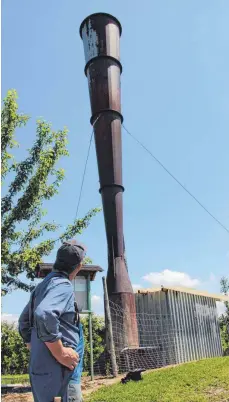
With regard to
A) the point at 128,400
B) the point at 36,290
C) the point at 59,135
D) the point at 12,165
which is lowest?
the point at 128,400

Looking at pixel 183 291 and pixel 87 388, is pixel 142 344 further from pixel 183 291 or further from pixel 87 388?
pixel 87 388

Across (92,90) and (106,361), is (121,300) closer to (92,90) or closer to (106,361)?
(106,361)

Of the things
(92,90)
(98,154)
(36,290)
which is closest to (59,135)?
(98,154)

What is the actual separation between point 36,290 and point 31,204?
662 centimetres

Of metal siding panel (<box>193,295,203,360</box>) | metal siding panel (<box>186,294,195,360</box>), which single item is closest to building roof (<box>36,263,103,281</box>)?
metal siding panel (<box>186,294,195,360</box>)

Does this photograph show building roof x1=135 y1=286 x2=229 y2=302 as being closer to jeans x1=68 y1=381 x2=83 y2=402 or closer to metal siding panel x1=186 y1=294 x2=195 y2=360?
metal siding panel x1=186 y1=294 x2=195 y2=360

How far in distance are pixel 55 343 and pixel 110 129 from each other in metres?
10.3

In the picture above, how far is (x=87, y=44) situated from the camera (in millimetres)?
12570

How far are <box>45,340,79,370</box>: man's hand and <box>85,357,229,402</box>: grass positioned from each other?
4395 millimetres

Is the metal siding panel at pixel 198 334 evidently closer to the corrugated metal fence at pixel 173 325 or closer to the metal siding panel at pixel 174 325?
the corrugated metal fence at pixel 173 325

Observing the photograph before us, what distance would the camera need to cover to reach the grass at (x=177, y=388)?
6047 mm

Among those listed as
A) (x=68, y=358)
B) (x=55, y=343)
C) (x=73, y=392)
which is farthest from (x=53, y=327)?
(x=73, y=392)

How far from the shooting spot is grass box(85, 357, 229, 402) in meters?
6.05

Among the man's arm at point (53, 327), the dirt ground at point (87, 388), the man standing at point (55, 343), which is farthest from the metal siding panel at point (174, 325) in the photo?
the man's arm at point (53, 327)
